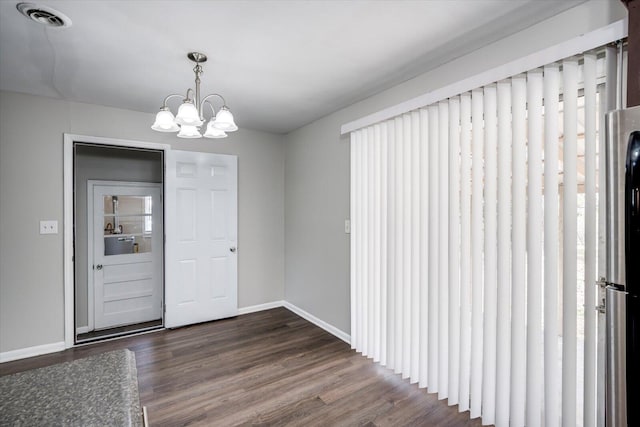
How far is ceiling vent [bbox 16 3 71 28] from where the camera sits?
167 centimetres

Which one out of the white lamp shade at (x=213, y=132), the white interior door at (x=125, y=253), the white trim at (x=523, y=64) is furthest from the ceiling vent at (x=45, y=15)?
the white interior door at (x=125, y=253)

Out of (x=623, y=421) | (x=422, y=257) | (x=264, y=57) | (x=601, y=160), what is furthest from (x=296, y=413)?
(x=264, y=57)

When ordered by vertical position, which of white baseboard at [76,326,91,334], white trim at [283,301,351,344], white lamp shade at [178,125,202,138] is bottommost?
white baseboard at [76,326,91,334]

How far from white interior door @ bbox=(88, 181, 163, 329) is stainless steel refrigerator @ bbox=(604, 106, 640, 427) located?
180 inches

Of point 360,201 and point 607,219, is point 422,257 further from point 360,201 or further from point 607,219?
point 607,219

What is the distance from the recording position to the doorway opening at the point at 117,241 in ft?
12.8

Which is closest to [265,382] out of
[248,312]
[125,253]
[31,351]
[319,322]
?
[319,322]

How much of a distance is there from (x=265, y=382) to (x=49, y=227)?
2.61m

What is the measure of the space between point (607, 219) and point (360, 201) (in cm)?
208

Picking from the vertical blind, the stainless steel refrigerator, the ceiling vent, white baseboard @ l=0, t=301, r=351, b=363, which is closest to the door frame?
white baseboard @ l=0, t=301, r=351, b=363

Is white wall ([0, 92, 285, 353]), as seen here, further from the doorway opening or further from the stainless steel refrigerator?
the stainless steel refrigerator

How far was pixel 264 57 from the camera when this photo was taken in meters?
2.24

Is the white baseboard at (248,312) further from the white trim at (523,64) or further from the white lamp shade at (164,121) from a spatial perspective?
the white lamp shade at (164,121)

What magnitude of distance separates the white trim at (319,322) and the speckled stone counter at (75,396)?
8.86ft
